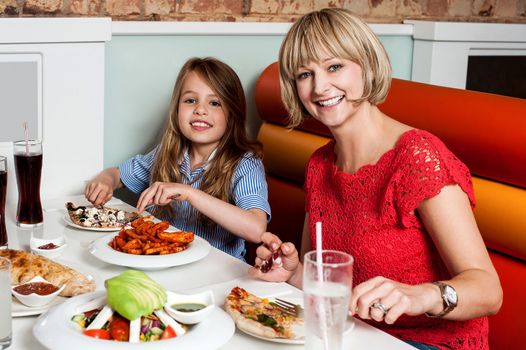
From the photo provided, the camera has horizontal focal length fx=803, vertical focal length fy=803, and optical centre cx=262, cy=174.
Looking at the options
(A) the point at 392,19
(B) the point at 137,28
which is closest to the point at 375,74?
(B) the point at 137,28

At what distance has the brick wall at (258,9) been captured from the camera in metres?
Answer: 2.61

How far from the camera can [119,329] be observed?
1.25m

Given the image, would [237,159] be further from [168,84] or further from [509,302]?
[509,302]

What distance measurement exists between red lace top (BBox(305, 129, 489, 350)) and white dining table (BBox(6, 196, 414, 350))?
0.26m

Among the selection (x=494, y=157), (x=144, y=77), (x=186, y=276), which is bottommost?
(x=186, y=276)

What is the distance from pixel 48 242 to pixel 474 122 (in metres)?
1.10

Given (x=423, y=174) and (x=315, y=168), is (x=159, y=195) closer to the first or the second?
Answer: (x=315, y=168)

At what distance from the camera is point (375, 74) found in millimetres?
1778

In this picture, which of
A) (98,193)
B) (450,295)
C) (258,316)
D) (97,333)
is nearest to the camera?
(97,333)

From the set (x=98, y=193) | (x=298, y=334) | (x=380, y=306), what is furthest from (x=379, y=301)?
(x=98, y=193)

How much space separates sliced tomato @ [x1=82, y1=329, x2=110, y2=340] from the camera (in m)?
1.25

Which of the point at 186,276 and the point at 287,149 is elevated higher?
the point at 287,149

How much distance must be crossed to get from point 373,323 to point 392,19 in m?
1.83

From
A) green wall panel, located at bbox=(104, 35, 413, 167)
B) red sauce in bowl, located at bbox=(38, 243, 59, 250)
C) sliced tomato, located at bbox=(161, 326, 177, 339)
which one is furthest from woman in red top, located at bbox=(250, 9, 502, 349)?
green wall panel, located at bbox=(104, 35, 413, 167)
